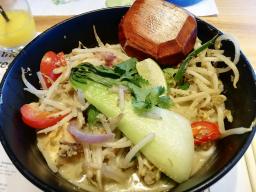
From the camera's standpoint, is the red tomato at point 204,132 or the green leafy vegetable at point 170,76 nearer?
the red tomato at point 204,132

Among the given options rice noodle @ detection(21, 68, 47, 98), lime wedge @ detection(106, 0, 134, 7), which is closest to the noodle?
rice noodle @ detection(21, 68, 47, 98)

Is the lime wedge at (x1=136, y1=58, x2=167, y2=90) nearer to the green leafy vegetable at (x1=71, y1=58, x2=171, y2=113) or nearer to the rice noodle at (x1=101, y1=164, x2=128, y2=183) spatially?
the green leafy vegetable at (x1=71, y1=58, x2=171, y2=113)

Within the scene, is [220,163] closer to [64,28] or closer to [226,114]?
[226,114]

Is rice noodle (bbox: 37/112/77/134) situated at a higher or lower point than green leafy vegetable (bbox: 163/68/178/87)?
lower

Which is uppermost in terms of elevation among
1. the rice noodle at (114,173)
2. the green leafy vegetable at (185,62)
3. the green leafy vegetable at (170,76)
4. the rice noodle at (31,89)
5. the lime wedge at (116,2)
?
the green leafy vegetable at (185,62)

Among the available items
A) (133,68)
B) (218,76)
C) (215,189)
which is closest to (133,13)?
(133,68)

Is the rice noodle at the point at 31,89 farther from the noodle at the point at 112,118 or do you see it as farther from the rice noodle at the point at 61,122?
the rice noodle at the point at 61,122

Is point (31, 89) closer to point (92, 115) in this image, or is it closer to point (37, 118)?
point (37, 118)

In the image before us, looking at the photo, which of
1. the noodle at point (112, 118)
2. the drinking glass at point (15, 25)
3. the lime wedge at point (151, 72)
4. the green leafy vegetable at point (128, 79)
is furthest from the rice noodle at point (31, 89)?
the drinking glass at point (15, 25)
